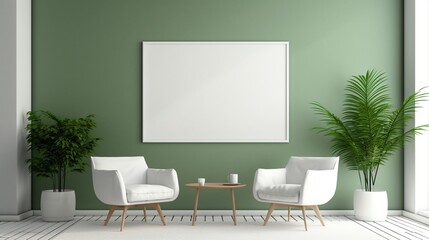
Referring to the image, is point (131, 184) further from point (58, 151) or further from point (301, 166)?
point (301, 166)

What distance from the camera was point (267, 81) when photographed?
719 centimetres

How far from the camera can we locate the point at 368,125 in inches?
268

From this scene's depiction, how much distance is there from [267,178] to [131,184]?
1.63 m

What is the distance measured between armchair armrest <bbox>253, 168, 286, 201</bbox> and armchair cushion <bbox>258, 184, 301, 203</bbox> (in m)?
0.12

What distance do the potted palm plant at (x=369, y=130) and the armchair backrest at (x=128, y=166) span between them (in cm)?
235

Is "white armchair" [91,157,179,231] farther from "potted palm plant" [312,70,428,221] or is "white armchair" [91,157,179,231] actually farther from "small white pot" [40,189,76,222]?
"potted palm plant" [312,70,428,221]

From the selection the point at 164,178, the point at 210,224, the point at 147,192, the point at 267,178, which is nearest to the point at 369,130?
the point at 267,178

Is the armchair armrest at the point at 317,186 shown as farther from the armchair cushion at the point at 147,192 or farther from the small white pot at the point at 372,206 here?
the armchair cushion at the point at 147,192

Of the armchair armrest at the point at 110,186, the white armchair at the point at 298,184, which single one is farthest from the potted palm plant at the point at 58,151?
the white armchair at the point at 298,184

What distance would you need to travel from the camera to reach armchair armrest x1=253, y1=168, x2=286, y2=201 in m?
6.38

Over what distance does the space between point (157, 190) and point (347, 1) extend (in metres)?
3.56

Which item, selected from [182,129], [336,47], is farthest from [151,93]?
[336,47]

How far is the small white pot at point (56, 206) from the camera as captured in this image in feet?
21.5

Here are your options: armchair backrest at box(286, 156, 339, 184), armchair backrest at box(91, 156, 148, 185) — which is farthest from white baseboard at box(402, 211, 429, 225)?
armchair backrest at box(91, 156, 148, 185)
